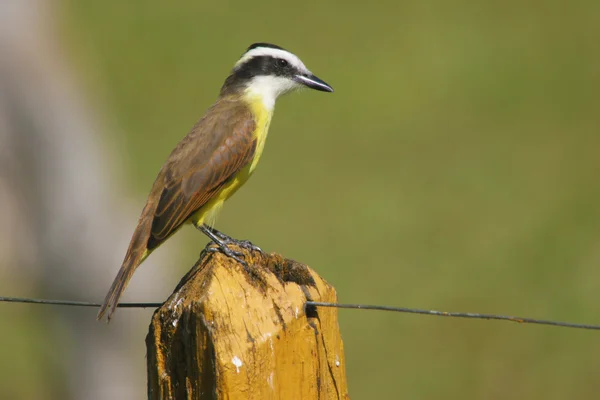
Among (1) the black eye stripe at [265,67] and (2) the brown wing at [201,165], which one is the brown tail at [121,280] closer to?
(2) the brown wing at [201,165]

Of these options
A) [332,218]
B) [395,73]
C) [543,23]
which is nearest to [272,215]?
[332,218]

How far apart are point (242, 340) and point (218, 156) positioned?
2324 mm

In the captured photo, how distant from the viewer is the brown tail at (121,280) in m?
4.38

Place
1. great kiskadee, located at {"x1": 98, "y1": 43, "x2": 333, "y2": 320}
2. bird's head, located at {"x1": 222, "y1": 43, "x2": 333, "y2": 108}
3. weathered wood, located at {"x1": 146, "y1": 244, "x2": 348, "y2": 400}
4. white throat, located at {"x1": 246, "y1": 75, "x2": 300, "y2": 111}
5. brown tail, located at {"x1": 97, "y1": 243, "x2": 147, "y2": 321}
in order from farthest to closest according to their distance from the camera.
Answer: bird's head, located at {"x1": 222, "y1": 43, "x2": 333, "y2": 108}, white throat, located at {"x1": 246, "y1": 75, "x2": 300, "y2": 111}, great kiskadee, located at {"x1": 98, "y1": 43, "x2": 333, "y2": 320}, brown tail, located at {"x1": 97, "y1": 243, "x2": 147, "y2": 321}, weathered wood, located at {"x1": 146, "y1": 244, "x2": 348, "y2": 400}

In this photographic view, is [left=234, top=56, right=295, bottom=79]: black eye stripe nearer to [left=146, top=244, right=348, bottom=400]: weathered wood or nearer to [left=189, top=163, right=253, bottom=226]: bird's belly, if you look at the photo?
[left=189, top=163, right=253, bottom=226]: bird's belly

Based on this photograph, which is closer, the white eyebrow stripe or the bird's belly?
the bird's belly

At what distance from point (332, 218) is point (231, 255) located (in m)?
8.43

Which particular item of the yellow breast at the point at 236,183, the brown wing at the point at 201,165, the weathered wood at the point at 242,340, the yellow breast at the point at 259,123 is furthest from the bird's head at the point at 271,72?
the weathered wood at the point at 242,340

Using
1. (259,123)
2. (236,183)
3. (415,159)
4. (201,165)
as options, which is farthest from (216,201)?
(415,159)

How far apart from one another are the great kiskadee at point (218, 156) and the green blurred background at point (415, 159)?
3.65 meters

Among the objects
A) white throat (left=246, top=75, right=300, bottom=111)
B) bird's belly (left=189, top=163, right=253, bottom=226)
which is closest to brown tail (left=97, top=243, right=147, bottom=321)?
bird's belly (left=189, top=163, right=253, bottom=226)

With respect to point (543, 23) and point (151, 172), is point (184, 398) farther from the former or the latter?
point (543, 23)

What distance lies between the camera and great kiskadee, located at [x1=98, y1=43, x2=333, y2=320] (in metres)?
5.27

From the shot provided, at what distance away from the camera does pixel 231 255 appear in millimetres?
3855
